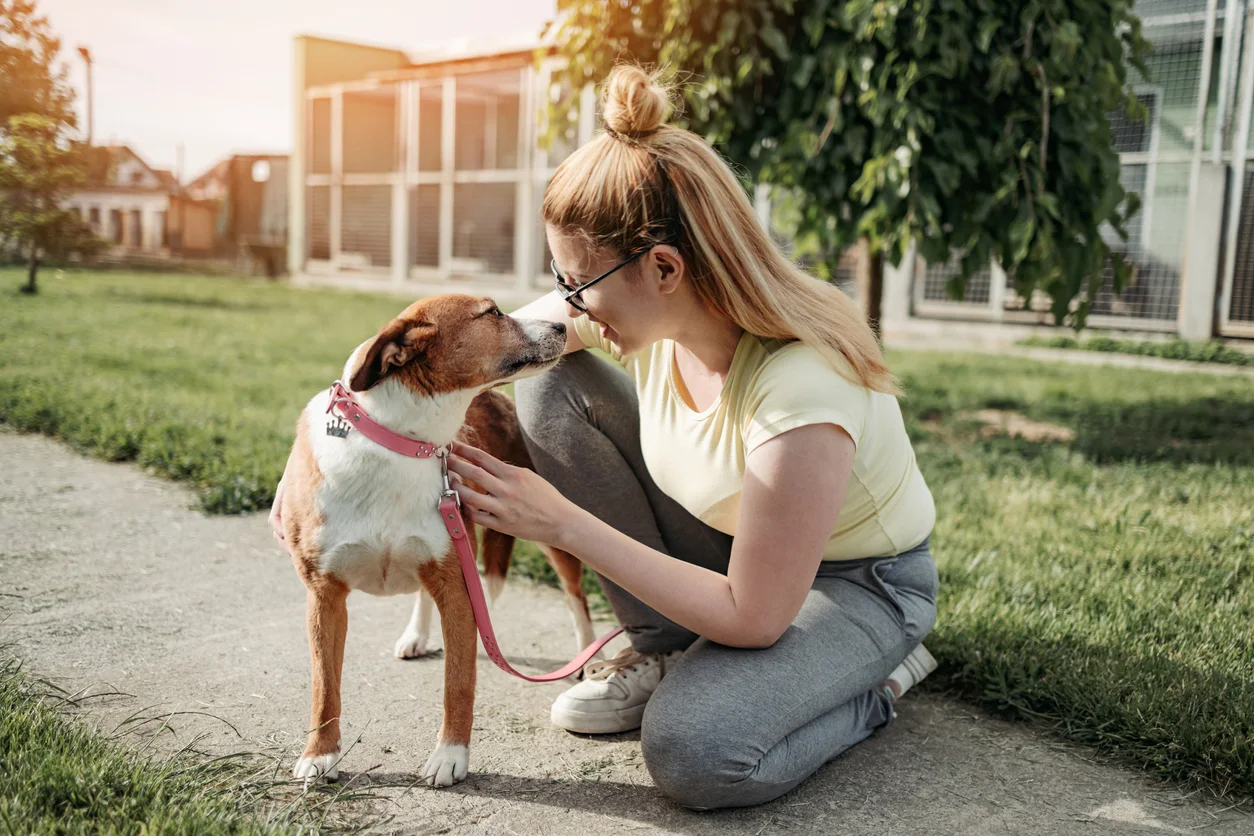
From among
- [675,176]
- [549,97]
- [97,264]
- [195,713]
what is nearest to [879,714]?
[675,176]

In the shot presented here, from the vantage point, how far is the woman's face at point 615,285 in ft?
6.05

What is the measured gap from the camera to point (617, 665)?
2240mm

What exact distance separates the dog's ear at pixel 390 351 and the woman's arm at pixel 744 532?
0.22m

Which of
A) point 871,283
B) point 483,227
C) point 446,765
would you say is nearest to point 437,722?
point 446,765

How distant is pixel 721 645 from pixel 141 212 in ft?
45.7

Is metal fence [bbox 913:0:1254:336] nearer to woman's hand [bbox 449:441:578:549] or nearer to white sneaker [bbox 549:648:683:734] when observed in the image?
white sneaker [bbox 549:648:683:734]

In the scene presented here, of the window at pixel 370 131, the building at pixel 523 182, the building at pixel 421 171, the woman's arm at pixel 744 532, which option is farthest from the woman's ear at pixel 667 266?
the window at pixel 370 131

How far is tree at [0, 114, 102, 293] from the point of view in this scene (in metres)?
6.72

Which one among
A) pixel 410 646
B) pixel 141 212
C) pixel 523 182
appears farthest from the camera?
pixel 523 182

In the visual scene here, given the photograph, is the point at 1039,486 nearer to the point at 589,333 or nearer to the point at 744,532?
the point at 589,333

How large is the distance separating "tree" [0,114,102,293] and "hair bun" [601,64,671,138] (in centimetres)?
633

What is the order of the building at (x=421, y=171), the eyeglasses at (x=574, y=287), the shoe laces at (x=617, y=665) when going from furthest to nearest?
the building at (x=421, y=171) → the shoe laces at (x=617, y=665) → the eyeglasses at (x=574, y=287)

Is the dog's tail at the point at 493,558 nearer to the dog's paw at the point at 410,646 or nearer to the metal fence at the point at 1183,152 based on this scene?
the dog's paw at the point at 410,646

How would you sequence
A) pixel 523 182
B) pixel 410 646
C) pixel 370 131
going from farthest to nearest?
pixel 370 131, pixel 523 182, pixel 410 646
